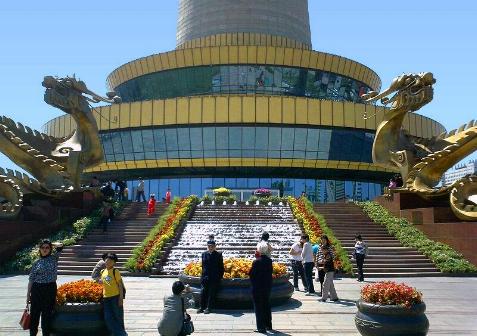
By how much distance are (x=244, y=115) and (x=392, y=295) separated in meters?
27.9

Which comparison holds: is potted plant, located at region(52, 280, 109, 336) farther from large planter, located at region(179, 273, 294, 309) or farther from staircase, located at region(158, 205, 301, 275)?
staircase, located at region(158, 205, 301, 275)

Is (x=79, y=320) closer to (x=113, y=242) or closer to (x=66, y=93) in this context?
(x=113, y=242)

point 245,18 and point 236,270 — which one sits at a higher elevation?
point 245,18

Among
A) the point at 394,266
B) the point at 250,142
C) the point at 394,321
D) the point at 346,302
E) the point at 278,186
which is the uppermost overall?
the point at 250,142

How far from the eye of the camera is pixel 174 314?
7.63m

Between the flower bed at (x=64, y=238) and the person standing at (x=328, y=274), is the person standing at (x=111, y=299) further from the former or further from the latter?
the flower bed at (x=64, y=238)

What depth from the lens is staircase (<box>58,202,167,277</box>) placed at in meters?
18.3

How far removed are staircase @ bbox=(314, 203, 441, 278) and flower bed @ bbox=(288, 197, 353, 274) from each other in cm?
51

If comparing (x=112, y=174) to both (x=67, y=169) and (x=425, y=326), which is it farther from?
(x=425, y=326)

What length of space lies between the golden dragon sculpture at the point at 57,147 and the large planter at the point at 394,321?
59.3 feet

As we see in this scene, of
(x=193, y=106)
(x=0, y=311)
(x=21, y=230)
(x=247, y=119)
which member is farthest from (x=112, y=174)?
(x=0, y=311)

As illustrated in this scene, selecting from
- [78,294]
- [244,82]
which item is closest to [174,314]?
[78,294]

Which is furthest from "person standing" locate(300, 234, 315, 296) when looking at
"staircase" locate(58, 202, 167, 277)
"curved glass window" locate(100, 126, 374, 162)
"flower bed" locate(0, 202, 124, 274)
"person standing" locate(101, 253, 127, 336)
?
"curved glass window" locate(100, 126, 374, 162)

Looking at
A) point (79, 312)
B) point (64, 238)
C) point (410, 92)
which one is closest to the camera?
point (79, 312)
